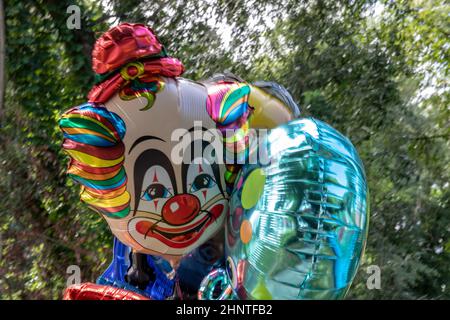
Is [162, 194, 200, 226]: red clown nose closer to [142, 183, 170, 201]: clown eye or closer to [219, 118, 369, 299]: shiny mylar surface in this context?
[142, 183, 170, 201]: clown eye

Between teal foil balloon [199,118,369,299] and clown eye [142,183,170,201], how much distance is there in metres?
0.32

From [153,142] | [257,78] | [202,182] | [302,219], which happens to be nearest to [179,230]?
[202,182]

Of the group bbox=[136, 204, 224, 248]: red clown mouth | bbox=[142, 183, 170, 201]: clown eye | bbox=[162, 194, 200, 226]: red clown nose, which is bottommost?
bbox=[136, 204, 224, 248]: red clown mouth

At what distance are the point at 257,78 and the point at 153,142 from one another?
8.00 feet

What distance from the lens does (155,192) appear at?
2.39m

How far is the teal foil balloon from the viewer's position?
6.78ft

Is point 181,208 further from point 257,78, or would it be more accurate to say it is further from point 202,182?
point 257,78

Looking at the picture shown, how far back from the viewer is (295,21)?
15.5 feet

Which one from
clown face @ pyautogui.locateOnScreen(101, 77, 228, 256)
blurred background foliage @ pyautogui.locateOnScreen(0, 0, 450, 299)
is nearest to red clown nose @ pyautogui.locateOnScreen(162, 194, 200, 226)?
clown face @ pyautogui.locateOnScreen(101, 77, 228, 256)

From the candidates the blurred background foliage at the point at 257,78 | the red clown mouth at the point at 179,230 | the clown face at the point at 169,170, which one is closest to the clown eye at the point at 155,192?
the clown face at the point at 169,170

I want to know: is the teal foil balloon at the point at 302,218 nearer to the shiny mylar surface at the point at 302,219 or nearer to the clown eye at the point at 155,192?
the shiny mylar surface at the point at 302,219

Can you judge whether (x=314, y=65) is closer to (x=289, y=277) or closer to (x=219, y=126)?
(x=219, y=126)

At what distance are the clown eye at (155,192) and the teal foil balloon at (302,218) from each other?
0.32 m
